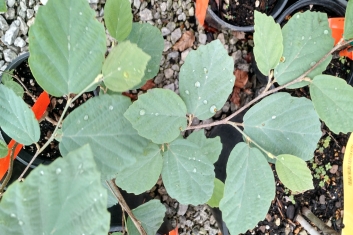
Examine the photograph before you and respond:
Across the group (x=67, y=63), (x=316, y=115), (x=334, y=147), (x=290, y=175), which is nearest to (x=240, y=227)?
(x=290, y=175)

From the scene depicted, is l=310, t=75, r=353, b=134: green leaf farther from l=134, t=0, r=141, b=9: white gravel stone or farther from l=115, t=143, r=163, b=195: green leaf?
l=134, t=0, r=141, b=9: white gravel stone

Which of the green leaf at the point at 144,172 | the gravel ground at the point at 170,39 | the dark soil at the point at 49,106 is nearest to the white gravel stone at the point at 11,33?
the gravel ground at the point at 170,39

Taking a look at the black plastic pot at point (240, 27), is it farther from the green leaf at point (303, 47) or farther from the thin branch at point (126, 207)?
the thin branch at point (126, 207)

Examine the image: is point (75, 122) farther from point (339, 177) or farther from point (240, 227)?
point (339, 177)

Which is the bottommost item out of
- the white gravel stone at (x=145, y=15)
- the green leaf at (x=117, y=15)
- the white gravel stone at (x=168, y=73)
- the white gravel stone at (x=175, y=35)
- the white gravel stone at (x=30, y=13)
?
the white gravel stone at (x=168, y=73)

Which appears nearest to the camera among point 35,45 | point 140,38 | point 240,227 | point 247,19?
point 35,45

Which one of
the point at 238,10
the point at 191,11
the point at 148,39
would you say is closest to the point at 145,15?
the point at 191,11
